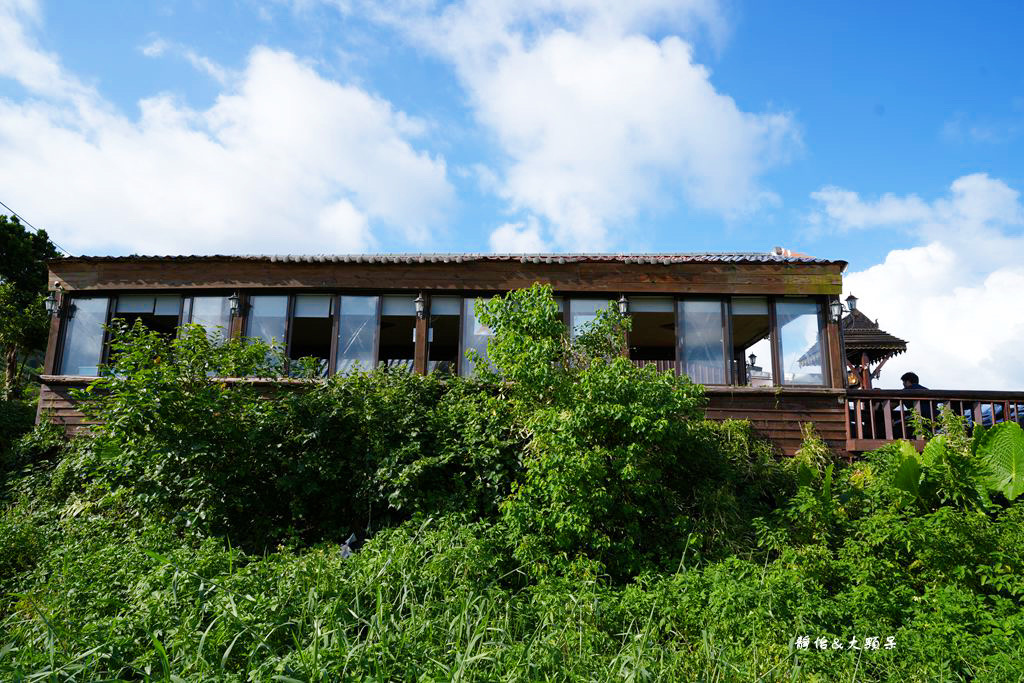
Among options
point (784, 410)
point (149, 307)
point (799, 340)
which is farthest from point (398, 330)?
point (799, 340)

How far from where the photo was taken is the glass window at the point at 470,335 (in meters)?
10.5

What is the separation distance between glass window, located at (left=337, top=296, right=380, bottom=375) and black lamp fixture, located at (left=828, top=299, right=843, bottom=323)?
7.03 meters

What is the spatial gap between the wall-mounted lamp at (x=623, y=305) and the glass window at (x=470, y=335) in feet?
6.78

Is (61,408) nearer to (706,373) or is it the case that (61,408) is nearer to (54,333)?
(54,333)

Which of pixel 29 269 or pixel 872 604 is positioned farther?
pixel 29 269

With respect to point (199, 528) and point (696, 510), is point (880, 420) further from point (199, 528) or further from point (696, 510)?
point (199, 528)

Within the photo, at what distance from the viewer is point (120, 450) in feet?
25.4

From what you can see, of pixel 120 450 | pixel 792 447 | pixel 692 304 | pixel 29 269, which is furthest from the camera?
pixel 29 269

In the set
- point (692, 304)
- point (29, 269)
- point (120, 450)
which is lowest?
point (120, 450)

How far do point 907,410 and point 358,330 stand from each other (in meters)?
8.26

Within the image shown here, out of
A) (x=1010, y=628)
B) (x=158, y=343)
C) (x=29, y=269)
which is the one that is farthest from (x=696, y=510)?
(x=29, y=269)

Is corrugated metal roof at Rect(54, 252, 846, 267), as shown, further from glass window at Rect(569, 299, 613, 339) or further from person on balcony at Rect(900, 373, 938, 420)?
person on balcony at Rect(900, 373, 938, 420)

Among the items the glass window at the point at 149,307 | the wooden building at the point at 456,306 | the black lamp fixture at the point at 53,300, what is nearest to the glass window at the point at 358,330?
the wooden building at the point at 456,306

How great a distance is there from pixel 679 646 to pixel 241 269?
8.77 meters
